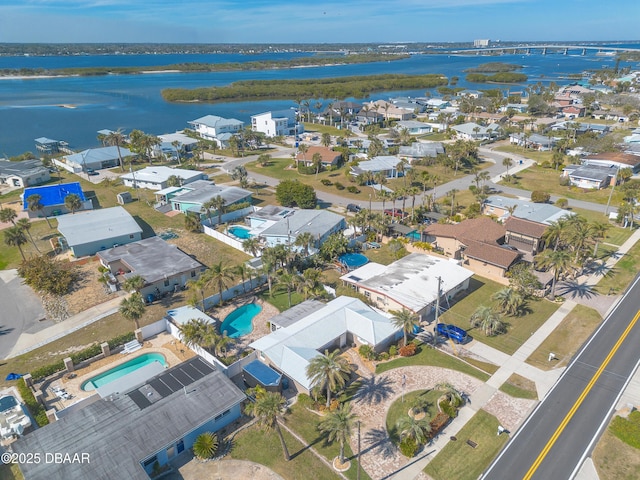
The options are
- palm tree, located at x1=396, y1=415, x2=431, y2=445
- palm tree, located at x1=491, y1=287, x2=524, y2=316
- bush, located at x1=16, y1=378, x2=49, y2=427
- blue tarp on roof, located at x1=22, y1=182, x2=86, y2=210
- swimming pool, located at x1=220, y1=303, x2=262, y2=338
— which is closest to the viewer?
palm tree, located at x1=396, y1=415, x2=431, y2=445

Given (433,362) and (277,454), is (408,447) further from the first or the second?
(433,362)

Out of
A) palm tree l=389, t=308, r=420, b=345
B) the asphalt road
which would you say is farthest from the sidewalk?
the asphalt road

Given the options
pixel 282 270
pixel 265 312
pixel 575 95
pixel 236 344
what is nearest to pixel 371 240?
pixel 282 270

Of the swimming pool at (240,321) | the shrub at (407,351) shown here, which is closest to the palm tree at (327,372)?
the shrub at (407,351)

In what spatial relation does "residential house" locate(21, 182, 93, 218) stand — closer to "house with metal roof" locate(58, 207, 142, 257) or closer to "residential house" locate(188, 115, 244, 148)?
"house with metal roof" locate(58, 207, 142, 257)

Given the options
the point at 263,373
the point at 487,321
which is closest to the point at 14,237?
the point at 263,373

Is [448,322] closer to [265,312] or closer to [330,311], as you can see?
[330,311]

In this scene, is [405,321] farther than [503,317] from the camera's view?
No
